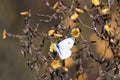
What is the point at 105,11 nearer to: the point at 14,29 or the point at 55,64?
the point at 55,64

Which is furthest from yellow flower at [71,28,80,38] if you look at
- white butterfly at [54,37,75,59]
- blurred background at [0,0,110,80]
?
blurred background at [0,0,110,80]

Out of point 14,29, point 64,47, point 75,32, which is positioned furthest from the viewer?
point 14,29

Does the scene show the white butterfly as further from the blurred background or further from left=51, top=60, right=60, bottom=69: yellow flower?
the blurred background

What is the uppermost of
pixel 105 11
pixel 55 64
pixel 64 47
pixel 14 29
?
pixel 105 11

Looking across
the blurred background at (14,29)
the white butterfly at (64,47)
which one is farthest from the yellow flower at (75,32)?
the blurred background at (14,29)

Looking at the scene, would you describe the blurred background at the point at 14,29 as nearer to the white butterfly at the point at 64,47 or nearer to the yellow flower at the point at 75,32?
the yellow flower at the point at 75,32

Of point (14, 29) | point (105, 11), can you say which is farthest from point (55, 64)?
point (14, 29)
